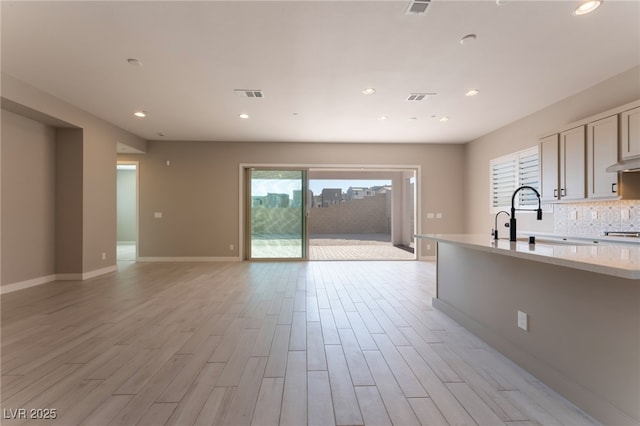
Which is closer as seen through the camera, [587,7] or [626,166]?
[587,7]

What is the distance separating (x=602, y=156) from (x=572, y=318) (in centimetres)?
292

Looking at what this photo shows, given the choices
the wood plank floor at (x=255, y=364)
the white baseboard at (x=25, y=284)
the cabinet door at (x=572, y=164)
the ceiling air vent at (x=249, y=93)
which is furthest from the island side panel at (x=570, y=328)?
the white baseboard at (x=25, y=284)

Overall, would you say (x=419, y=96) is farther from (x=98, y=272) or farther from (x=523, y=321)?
(x=98, y=272)

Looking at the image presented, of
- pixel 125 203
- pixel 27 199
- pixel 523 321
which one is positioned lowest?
pixel 523 321

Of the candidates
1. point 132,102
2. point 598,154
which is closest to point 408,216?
point 598,154

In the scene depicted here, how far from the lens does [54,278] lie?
4.86 metres

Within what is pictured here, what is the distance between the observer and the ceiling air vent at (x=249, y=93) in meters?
4.06

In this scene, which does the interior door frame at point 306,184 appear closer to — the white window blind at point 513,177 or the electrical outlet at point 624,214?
the white window blind at point 513,177

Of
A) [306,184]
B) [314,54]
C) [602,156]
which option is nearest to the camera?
[314,54]

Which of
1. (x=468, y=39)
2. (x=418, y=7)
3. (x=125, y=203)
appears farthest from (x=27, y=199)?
(x=125, y=203)

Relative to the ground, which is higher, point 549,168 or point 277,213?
point 549,168

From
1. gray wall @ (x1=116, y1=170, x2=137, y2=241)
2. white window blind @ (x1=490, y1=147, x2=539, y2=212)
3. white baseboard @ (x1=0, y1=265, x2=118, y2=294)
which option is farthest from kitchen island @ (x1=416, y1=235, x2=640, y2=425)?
gray wall @ (x1=116, y1=170, x2=137, y2=241)

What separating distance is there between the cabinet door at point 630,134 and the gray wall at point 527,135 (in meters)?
0.41

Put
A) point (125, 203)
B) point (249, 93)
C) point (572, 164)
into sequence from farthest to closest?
point (125, 203), point (249, 93), point (572, 164)
